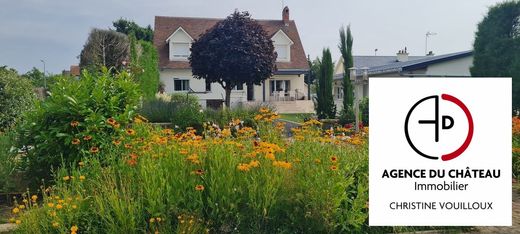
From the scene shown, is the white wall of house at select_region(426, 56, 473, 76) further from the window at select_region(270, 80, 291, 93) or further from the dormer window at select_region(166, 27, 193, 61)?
the dormer window at select_region(166, 27, 193, 61)

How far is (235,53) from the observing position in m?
19.5

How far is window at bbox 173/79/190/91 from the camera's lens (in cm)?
3241

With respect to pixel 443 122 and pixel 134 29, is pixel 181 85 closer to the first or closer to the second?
pixel 134 29

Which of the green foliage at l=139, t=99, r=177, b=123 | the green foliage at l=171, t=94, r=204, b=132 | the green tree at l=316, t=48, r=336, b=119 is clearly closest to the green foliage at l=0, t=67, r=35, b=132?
the green foliage at l=139, t=99, r=177, b=123

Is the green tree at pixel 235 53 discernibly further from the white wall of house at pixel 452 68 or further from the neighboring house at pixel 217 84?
the neighboring house at pixel 217 84

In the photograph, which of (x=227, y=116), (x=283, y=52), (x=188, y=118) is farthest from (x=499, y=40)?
(x=283, y=52)

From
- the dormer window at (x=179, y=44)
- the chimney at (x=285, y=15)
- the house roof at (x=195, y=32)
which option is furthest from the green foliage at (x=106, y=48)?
the chimney at (x=285, y=15)

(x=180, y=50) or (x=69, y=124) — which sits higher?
(x=180, y=50)

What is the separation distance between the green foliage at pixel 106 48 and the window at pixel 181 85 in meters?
12.9

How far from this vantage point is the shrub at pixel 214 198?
359 centimetres

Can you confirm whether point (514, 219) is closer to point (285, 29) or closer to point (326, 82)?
point (326, 82)

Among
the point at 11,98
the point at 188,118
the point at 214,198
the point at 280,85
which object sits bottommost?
the point at 214,198

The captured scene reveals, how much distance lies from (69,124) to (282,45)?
97.0 feet

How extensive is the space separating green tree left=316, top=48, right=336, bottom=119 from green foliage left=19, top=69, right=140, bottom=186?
44.3 feet
